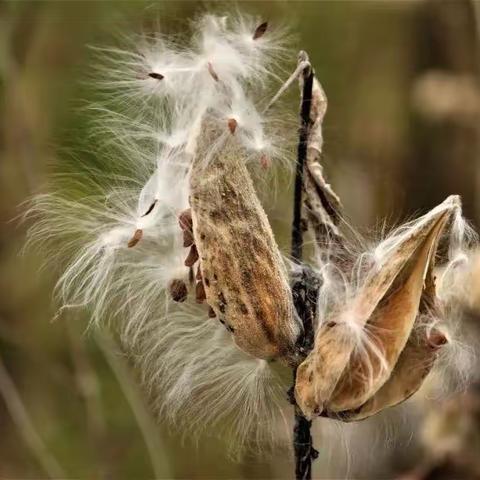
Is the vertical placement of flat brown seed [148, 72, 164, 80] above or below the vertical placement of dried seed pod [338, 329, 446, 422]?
above

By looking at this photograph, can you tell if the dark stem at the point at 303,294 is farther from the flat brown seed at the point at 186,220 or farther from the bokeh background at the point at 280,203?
the bokeh background at the point at 280,203

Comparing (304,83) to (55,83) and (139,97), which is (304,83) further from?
(55,83)

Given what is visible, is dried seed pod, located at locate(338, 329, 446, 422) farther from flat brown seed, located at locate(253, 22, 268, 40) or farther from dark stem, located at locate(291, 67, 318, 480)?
flat brown seed, located at locate(253, 22, 268, 40)

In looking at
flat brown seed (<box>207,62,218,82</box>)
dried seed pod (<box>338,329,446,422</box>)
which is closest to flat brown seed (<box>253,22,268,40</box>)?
flat brown seed (<box>207,62,218,82</box>)

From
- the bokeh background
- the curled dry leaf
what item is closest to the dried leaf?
the curled dry leaf

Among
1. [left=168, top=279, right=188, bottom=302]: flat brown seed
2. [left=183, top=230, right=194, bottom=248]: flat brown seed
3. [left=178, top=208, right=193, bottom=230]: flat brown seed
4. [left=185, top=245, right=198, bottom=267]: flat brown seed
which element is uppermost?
[left=178, top=208, right=193, bottom=230]: flat brown seed

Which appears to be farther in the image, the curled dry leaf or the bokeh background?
the bokeh background
